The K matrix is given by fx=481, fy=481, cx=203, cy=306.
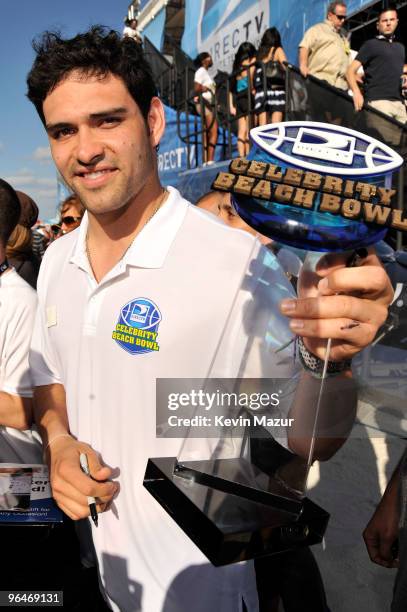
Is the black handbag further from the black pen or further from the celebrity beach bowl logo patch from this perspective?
the black pen

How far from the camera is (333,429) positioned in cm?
59

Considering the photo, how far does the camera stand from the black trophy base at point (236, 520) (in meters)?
0.47

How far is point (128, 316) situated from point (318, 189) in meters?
0.45

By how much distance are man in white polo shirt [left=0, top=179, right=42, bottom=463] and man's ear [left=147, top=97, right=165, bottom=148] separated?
664 mm

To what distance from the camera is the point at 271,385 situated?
2.05ft

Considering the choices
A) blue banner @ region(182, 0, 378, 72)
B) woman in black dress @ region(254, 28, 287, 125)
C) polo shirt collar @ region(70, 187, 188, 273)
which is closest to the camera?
polo shirt collar @ region(70, 187, 188, 273)

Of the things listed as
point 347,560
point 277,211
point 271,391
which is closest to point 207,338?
point 271,391

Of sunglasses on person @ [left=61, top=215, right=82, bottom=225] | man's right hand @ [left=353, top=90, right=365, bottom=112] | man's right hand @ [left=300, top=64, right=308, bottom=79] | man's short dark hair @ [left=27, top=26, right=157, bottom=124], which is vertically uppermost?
man's right hand @ [left=300, top=64, right=308, bottom=79]

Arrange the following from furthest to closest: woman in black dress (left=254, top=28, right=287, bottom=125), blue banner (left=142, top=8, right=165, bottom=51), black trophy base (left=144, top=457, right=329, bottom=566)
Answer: blue banner (left=142, top=8, right=165, bottom=51) < woman in black dress (left=254, top=28, right=287, bottom=125) < black trophy base (left=144, top=457, right=329, bottom=566)

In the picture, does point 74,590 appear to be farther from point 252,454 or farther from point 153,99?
point 153,99

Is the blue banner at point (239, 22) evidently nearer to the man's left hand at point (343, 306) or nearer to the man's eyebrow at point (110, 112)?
the man's eyebrow at point (110, 112)

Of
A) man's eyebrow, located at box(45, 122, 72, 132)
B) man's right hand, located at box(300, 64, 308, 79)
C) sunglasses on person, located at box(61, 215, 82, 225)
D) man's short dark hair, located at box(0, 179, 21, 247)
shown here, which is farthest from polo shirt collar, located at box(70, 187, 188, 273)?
sunglasses on person, located at box(61, 215, 82, 225)

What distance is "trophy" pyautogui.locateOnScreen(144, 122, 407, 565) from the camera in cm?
48

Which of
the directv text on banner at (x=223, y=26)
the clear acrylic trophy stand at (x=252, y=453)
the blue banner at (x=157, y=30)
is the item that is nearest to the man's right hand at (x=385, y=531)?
the clear acrylic trophy stand at (x=252, y=453)
